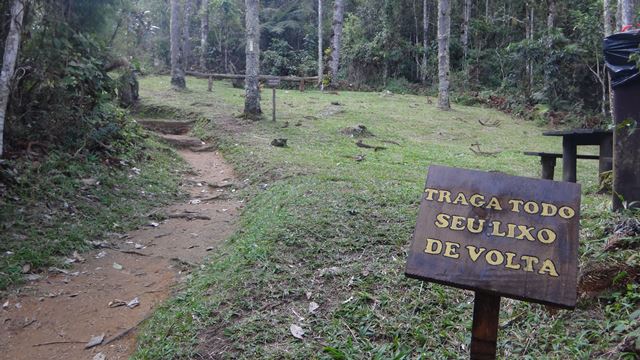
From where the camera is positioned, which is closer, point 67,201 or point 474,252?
point 474,252

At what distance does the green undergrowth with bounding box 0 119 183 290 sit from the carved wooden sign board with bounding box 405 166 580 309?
4.33m

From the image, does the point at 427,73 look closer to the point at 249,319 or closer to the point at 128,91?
the point at 128,91

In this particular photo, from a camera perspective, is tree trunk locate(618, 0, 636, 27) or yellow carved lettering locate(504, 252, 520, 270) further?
tree trunk locate(618, 0, 636, 27)

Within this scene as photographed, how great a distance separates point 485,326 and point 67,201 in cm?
600

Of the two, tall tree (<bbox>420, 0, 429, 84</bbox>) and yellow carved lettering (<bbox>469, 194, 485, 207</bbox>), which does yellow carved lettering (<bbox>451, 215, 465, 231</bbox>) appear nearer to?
yellow carved lettering (<bbox>469, 194, 485, 207</bbox>)

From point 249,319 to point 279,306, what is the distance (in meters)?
0.31

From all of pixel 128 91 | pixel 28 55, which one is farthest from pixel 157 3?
pixel 28 55

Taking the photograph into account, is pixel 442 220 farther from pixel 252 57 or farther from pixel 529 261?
A: pixel 252 57

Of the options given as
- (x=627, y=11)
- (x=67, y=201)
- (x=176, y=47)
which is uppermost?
(x=176, y=47)

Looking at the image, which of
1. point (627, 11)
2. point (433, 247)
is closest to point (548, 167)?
point (627, 11)

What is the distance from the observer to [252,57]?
14.0 meters

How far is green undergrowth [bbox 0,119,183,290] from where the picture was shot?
571 centimetres

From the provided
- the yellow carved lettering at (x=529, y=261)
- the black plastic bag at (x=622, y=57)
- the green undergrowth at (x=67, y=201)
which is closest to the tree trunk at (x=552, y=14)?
the green undergrowth at (x=67, y=201)

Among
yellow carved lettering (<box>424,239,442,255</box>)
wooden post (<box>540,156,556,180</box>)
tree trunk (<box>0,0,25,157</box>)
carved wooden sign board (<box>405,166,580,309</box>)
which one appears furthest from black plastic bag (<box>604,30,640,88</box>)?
tree trunk (<box>0,0,25,157</box>)
